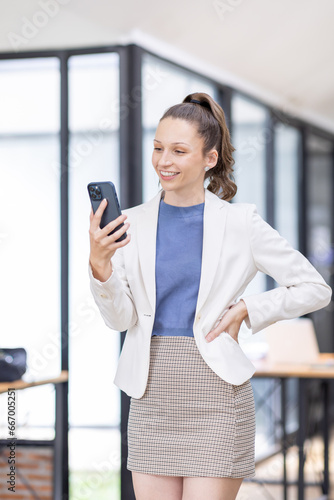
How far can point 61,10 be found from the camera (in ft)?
11.7

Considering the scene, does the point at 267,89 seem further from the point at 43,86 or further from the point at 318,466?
the point at 318,466

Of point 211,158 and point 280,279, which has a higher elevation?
point 211,158

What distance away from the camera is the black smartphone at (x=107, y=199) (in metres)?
1.78

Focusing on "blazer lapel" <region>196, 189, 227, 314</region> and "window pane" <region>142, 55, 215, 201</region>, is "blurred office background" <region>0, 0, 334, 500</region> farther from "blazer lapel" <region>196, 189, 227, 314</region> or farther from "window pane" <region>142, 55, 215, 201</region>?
"blazer lapel" <region>196, 189, 227, 314</region>

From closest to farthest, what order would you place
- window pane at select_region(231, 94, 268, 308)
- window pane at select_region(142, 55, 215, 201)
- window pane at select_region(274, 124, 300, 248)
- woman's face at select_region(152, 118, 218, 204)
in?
woman's face at select_region(152, 118, 218, 204) < window pane at select_region(142, 55, 215, 201) < window pane at select_region(231, 94, 268, 308) < window pane at select_region(274, 124, 300, 248)

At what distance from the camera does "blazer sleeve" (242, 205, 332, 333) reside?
1.90m

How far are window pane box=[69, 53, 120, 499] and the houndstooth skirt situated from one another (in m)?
1.75

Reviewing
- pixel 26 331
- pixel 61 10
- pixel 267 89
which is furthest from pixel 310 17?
pixel 26 331

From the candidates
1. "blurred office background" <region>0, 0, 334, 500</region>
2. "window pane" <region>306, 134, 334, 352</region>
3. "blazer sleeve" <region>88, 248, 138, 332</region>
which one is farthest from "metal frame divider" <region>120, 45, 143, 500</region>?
"window pane" <region>306, 134, 334, 352</region>

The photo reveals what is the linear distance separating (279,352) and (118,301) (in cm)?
263

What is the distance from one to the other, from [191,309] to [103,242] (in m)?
0.29

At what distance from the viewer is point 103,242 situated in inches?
68.3

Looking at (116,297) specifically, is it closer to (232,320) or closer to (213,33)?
(232,320)

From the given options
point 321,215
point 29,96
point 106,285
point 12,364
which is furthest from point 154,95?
point 321,215
